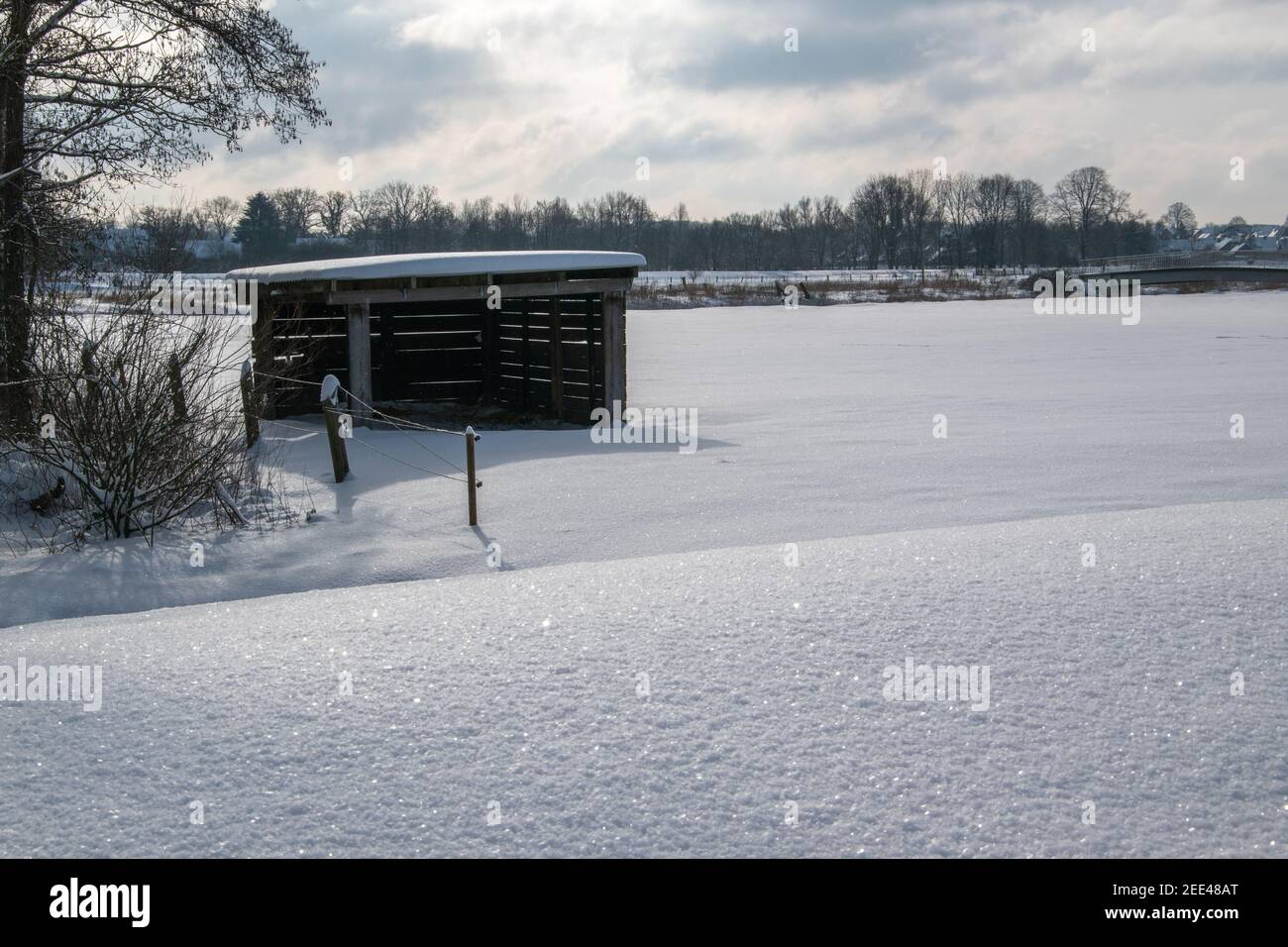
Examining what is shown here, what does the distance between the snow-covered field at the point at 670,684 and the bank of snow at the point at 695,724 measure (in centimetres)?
2

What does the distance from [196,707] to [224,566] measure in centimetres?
413

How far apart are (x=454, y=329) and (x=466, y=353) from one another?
16.7 inches

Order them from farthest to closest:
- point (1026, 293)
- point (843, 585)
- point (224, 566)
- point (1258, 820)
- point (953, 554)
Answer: point (1026, 293)
point (224, 566)
point (953, 554)
point (843, 585)
point (1258, 820)

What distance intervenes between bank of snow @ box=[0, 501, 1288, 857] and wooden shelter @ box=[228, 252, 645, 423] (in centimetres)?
801

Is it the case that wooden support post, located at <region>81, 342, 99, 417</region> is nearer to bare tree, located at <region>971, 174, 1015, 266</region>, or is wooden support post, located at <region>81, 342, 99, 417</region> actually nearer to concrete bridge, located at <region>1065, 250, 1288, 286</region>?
concrete bridge, located at <region>1065, 250, 1288, 286</region>

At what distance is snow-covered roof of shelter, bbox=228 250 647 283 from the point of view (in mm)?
14344

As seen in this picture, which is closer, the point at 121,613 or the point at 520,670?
the point at 520,670

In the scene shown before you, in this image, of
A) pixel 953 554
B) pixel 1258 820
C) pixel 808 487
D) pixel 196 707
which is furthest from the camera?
pixel 808 487

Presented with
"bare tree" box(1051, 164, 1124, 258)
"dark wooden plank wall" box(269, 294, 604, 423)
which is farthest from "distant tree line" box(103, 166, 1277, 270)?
"dark wooden plank wall" box(269, 294, 604, 423)

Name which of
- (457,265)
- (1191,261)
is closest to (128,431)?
(457,265)

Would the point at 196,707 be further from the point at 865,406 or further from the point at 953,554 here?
the point at 865,406

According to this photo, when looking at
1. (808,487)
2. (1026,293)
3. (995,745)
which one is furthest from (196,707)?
(1026,293)

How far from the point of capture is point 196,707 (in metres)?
4.48

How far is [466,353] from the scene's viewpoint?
18.0 m
